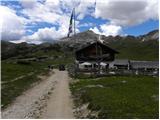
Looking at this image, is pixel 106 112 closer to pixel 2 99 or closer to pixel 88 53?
pixel 2 99

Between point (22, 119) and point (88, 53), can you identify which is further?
point (88, 53)

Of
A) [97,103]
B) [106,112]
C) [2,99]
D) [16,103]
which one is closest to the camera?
[106,112]

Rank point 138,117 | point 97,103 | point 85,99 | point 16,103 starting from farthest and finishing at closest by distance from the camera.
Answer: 1. point 16,103
2. point 85,99
3. point 97,103
4. point 138,117

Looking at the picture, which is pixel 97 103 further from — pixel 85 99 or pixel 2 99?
pixel 2 99

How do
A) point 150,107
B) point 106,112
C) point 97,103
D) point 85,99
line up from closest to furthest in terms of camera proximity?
1. point 106,112
2. point 150,107
3. point 97,103
4. point 85,99

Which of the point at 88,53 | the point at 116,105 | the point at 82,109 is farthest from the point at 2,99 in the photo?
the point at 88,53

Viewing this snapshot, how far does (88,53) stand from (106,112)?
8491cm

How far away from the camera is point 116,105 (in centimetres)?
2548

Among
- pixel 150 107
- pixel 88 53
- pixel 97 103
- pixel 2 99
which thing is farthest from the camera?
pixel 88 53

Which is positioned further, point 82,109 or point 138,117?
point 82,109

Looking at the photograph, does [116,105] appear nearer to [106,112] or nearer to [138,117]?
[106,112]

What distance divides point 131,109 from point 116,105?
1.93 metres

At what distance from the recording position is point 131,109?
23703 millimetres

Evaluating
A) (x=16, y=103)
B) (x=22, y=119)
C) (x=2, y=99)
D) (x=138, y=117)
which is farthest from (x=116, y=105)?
(x=2, y=99)
